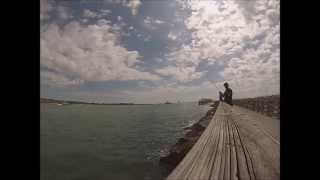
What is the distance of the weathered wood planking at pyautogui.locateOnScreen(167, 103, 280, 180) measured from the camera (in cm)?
171

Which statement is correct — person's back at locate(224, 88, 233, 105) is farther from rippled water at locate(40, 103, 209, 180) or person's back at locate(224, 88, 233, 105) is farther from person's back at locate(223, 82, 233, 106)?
rippled water at locate(40, 103, 209, 180)

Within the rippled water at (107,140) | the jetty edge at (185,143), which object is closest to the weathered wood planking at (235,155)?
the jetty edge at (185,143)

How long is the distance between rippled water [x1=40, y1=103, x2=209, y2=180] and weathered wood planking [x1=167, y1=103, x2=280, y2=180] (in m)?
0.13

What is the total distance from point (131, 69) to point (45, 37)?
1.62 feet

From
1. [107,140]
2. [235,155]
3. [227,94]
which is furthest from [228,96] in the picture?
[107,140]

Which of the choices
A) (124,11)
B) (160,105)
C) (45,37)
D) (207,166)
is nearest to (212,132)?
(207,166)

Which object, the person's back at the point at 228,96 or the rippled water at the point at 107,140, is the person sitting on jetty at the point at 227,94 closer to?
the person's back at the point at 228,96

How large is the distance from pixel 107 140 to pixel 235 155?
0.71 metres

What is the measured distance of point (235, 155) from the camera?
1738 millimetres

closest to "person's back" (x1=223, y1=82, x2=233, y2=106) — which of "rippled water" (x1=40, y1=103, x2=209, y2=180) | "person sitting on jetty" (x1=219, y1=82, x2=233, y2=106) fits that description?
"person sitting on jetty" (x1=219, y1=82, x2=233, y2=106)

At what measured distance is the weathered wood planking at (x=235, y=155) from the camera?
A: 1.71m

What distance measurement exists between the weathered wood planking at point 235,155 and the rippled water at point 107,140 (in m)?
0.13

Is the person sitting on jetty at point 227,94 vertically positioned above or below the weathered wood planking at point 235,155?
above
